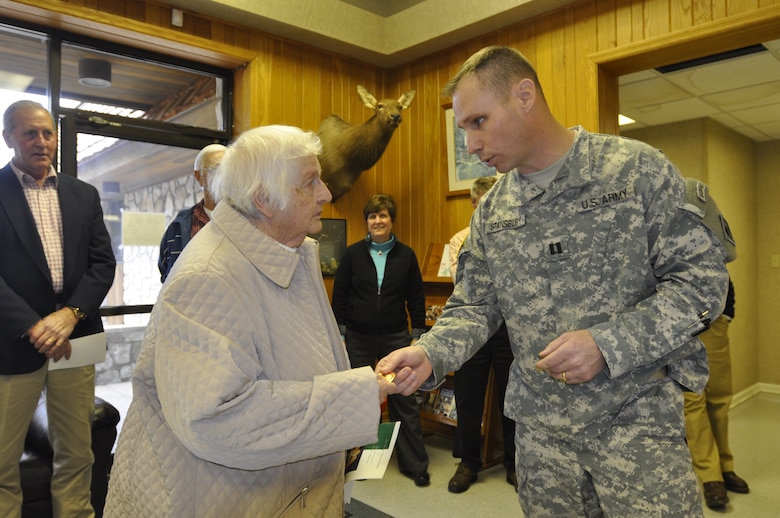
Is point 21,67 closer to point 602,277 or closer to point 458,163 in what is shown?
point 458,163

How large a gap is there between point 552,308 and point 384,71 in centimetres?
393

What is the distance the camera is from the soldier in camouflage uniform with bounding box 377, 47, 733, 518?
4.07 ft

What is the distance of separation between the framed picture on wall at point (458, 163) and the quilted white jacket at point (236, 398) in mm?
3107

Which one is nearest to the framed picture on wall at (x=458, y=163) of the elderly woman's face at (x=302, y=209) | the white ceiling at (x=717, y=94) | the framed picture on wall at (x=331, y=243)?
the framed picture on wall at (x=331, y=243)

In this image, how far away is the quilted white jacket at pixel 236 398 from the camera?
1.07m

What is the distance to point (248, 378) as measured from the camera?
3.60 ft

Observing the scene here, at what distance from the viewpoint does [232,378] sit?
3.48 feet

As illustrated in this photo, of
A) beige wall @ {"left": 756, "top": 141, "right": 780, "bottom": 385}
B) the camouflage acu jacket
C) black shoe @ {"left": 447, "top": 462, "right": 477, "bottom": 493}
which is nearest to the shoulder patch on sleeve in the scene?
the camouflage acu jacket

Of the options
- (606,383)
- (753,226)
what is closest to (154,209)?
(606,383)

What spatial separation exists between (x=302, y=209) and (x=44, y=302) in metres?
1.79

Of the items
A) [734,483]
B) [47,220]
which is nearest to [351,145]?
[47,220]

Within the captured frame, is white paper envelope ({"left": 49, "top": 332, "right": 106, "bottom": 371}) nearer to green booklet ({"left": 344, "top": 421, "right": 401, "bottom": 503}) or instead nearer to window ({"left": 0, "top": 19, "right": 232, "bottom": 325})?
window ({"left": 0, "top": 19, "right": 232, "bottom": 325})

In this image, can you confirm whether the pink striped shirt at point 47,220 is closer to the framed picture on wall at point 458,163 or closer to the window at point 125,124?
the window at point 125,124

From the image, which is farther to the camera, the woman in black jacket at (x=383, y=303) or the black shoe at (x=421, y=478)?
the woman in black jacket at (x=383, y=303)
